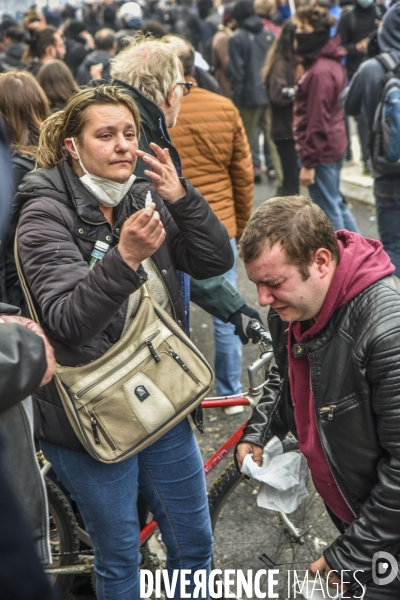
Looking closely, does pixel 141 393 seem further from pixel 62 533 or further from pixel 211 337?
pixel 211 337

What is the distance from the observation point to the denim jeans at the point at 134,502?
7.86 feet

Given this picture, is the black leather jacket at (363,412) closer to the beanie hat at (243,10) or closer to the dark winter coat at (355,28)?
the beanie hat at (243,10)

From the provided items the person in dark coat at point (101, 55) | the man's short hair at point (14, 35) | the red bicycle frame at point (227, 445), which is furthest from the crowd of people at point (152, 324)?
the man's short hair at point (14, 35)

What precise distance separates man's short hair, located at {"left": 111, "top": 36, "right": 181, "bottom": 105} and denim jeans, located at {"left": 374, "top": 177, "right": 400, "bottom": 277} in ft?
6.68

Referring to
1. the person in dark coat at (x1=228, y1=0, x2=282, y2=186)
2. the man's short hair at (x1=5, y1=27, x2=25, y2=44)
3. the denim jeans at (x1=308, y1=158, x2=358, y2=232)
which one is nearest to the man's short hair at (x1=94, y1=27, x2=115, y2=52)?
the person in dark coat at (x1=228, y1=0, x2=282, y2=186)

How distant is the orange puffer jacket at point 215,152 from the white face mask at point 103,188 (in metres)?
1.79

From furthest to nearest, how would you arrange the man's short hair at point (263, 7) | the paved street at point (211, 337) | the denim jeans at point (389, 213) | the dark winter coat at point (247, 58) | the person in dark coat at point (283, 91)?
the man's short hair at point (263, 7) < the dark winter coat at point (247, 58) < the person in dark coat at point (283, 91) < the denim jeans at point (389, 213) < the paved street at point (211, 337)

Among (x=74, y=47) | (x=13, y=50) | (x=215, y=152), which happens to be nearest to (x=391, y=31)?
(x=215, y=152)

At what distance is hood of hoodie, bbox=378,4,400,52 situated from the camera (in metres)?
4.96

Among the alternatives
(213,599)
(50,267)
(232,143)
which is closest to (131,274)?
(50,267)

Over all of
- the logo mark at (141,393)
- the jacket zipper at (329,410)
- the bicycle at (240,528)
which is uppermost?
the jacket zipper at (329,410)

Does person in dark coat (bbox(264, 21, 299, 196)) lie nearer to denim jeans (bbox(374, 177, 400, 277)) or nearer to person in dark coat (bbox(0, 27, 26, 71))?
denim jeans (bbox(374, 177, 400, 277))

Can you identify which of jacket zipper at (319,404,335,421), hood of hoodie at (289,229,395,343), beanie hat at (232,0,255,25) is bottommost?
beanie hat at (232,0,255,25)

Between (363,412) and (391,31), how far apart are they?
12.0ft
